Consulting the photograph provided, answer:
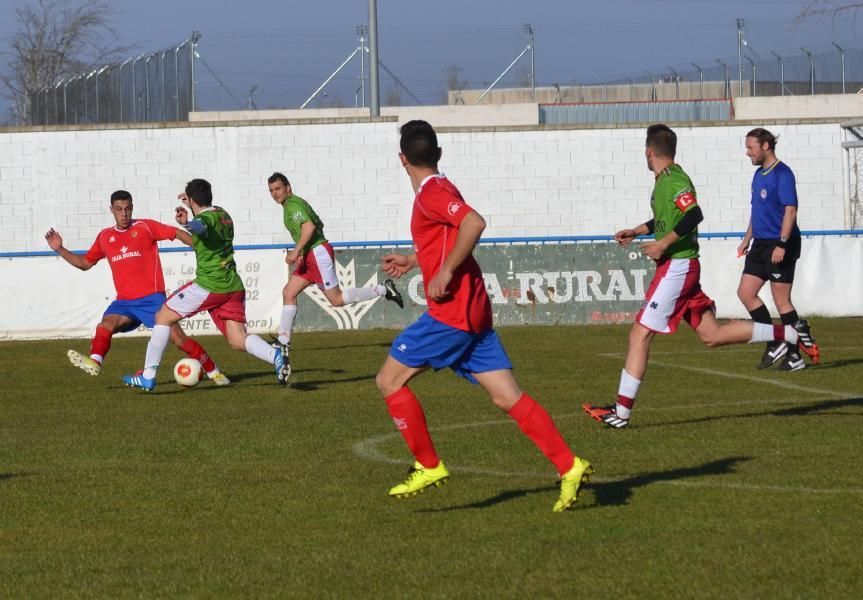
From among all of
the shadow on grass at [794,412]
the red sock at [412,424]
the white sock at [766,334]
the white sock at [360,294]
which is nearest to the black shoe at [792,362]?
the shadow on grass at [794,412]

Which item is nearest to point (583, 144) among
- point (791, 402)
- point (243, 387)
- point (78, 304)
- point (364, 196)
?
point (364, 196)

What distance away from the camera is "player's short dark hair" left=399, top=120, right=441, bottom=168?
7176 mm

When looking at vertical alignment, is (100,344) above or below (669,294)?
below

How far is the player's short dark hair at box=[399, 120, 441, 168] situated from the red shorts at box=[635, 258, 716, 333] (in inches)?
130

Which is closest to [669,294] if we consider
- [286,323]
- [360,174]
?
[286,323]

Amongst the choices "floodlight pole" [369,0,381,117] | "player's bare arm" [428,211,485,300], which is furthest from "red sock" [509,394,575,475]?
"floodlight pole" [369,0,381,117]

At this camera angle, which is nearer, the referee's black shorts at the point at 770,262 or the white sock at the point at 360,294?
the referee's black shorts at the point at 770,262

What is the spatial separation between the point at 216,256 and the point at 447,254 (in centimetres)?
735

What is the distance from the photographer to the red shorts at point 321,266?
56.7 ft

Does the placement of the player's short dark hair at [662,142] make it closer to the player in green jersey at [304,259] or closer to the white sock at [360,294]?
the player in green jersey at [304,259]

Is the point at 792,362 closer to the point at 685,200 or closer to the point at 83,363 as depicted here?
the point at 685,200

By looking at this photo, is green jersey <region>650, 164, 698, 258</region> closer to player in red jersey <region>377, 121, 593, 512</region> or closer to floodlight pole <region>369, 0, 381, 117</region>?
player in red jersey <region>377, 121, 593, 512</region>

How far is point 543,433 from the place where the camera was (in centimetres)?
713

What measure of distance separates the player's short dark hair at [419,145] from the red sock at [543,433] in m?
1.28
